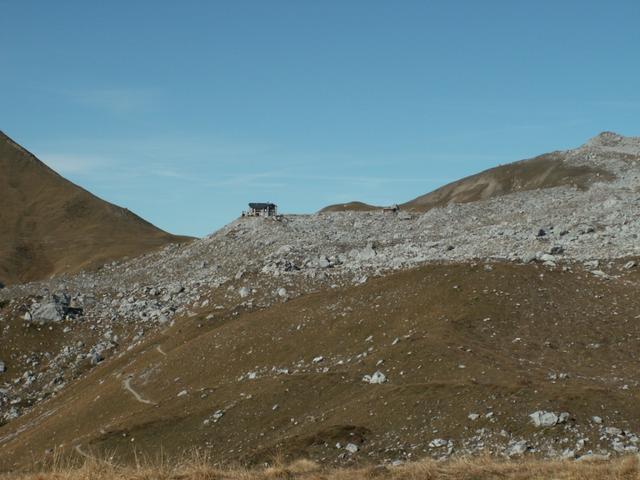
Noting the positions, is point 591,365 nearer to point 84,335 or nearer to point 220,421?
point 220,421

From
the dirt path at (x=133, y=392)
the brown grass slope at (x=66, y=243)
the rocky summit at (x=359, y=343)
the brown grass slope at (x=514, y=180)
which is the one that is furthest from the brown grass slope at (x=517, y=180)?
the dirt path at (x=133, y=392)

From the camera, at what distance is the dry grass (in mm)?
15469

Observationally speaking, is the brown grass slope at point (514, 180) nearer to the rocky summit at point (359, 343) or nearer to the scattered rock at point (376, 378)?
the rocky summit at point (359, 343)

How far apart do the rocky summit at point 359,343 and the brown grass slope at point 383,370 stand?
0.53 feet

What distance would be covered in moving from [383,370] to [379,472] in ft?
89.7

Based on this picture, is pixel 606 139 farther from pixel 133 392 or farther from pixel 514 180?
pixel 133 392

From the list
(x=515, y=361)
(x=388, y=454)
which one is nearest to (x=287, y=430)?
(x=388, y=454)

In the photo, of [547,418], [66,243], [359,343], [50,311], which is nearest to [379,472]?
[547,418]

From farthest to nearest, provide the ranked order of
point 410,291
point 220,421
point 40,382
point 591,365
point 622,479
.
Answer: point 40,382 → point 410,291 → point 220,421 → point 591,365 → point 622,479

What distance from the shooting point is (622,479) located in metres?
15.4

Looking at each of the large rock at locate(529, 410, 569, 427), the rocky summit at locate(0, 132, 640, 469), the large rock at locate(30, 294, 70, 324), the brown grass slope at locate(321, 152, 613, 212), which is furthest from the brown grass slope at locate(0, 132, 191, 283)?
the large rock at locate(529, 410, 569, 427)

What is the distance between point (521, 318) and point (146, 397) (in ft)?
98.2

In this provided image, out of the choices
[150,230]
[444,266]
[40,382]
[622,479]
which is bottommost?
[40,382]

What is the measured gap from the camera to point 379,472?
16.7 metres
